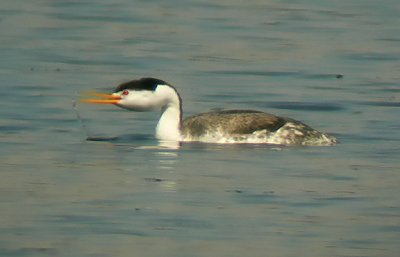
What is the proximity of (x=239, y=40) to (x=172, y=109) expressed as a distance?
738 centimetres

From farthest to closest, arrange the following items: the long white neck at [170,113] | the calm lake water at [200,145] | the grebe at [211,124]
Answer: the long white neck at [170,113]
the grebe at [211,124]
the calm lake water at [200,145]

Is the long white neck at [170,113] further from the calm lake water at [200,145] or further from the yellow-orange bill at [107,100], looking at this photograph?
the yellow-orange bill at [107,100]

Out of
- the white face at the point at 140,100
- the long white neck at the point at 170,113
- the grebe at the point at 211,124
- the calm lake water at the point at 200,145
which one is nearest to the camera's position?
the calm lake water at the point at 200,145

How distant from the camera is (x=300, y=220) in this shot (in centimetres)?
1398

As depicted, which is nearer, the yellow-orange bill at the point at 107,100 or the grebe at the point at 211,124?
the grebe at the point at 211,124

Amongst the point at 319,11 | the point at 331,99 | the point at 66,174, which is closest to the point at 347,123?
the point at 331,99

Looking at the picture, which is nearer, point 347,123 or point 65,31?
point 347,123

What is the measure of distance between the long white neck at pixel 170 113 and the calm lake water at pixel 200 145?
9.4 inches

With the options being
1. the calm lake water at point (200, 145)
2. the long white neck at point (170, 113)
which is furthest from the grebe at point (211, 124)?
the calm lake water at point (200, 145)

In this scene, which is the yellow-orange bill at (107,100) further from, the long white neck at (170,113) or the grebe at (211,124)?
the long white neck at (170,113)

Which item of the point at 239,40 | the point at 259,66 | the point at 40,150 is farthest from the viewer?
the point at 239,40

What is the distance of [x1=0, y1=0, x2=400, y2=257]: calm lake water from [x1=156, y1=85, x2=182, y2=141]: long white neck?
239 mm

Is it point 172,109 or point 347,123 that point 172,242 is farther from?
point 347,123

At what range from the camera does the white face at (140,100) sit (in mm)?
18875
